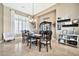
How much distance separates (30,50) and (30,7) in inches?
49.3

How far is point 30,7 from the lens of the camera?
8.72 feet

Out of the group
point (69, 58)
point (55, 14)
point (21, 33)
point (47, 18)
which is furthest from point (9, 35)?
point (69, 58)

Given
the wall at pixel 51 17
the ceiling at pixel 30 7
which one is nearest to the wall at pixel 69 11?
the wall at pixel 51 17

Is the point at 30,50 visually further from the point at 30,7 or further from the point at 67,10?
the point at 67,10

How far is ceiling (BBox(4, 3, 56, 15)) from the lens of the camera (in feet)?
8.59

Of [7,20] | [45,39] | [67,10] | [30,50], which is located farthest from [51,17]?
[7,20]

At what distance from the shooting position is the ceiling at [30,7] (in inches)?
103

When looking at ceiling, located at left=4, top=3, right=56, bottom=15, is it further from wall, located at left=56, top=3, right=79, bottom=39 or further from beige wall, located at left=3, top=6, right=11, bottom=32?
wall, located at left=56, top=3, right=79, bottom=39

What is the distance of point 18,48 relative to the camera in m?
2.63

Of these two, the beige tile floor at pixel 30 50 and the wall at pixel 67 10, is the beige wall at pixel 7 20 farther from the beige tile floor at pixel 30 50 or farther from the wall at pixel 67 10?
the wall at pixel 67 10

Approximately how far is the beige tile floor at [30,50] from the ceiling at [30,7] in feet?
2.97

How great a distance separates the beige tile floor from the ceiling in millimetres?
906

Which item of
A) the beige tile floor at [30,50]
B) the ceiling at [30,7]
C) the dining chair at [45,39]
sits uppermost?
the ceiling at [30,7]

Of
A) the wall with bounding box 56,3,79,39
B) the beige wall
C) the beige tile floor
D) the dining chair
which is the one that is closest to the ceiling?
the beige wall
